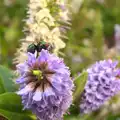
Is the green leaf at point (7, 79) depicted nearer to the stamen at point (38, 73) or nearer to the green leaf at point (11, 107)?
the green leaf at point (11, 107)

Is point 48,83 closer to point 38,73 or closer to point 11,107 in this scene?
point 38,73

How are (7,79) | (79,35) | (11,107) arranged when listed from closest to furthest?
Result: (11,107) → (7,79) → (79,35)

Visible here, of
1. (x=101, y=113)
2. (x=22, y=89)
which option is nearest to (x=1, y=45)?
(x=101, y=113)

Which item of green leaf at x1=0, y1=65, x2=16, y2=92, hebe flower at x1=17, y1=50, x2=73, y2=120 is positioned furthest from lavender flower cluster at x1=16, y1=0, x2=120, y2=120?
Answer: green leaf at x1=0, y1=65, x2=16, y2=92

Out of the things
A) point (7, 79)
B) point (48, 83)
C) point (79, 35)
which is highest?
point (79, 35)

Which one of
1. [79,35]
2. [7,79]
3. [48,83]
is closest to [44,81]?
[48,83]

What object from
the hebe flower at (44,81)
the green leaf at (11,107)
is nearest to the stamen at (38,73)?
the hebe flower at (44,81)
